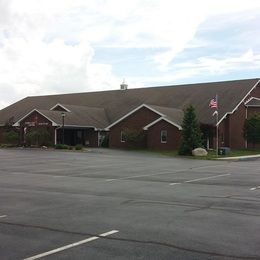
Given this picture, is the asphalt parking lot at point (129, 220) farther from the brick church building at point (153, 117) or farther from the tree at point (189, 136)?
the brick church building at point (153, 117)

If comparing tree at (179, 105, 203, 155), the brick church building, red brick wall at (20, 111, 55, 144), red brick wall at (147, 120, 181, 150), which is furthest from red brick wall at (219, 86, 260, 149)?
red brick wall at (20, 111, 55, 144)

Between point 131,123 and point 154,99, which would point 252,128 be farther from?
point 154,99

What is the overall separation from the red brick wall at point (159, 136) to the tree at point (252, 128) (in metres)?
7.71

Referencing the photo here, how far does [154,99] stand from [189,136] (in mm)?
21267

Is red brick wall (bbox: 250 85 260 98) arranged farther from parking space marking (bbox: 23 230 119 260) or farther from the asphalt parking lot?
parking space marking (bbox: 23 230 119 260)

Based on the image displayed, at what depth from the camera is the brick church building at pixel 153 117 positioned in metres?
53.8

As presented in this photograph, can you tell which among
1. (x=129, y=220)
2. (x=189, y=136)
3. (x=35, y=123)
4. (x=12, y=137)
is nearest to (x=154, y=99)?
(x=35, y=123)

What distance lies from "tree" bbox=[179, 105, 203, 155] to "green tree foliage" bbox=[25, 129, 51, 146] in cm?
1793

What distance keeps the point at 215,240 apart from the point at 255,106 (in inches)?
1990

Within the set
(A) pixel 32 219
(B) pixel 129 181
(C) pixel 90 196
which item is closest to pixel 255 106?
(B) pixel 129 181

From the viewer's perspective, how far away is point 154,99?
65188mm

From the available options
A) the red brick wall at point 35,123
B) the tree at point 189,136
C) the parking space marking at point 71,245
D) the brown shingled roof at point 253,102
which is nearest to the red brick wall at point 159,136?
the tree at point 189,136

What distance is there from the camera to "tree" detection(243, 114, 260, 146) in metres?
53.7

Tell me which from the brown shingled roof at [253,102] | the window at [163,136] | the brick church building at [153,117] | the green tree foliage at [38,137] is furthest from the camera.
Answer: the brown shingled roof at [253,102]
